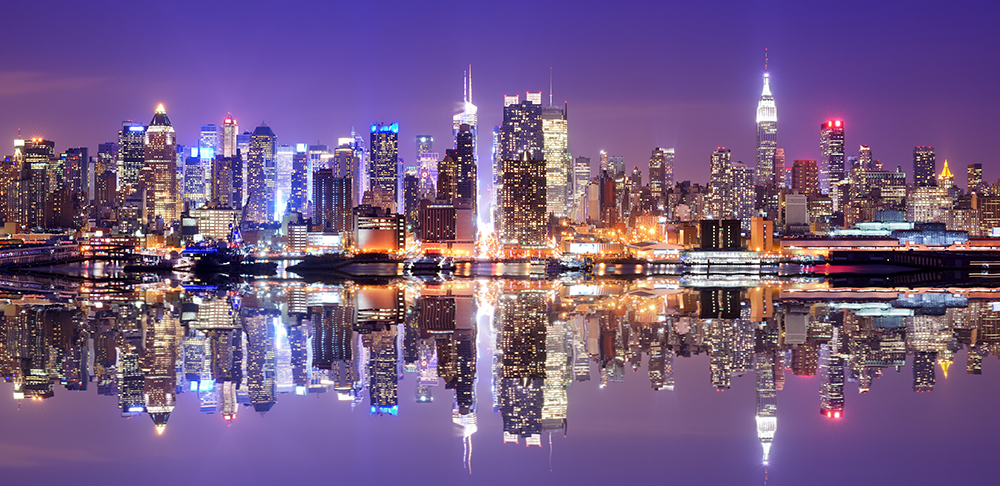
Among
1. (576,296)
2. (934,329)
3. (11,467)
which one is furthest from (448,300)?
(11,467)

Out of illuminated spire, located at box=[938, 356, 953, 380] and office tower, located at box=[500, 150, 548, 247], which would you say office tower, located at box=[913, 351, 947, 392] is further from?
office tower, located at box=[500, 150, 548, 247]

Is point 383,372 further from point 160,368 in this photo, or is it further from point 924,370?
point 924,370

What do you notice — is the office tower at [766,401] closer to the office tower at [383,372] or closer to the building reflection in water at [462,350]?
the building reflection in water at [462,350]

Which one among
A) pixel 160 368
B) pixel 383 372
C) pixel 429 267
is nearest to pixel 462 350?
pixel 383 372

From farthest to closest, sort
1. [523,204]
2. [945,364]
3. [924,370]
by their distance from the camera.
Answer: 1. [523,204]
2. [945,364]
3. [924,370]

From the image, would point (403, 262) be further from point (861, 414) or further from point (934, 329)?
point (861, 414)

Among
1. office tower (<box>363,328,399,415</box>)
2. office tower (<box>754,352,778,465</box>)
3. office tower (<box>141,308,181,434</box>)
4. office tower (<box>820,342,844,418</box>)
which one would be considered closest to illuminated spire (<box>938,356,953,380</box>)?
office tower (<box>820,342,844,418</box>)
